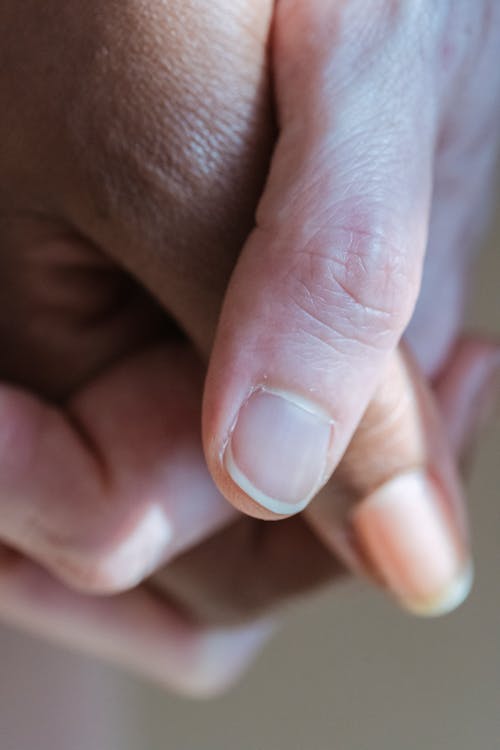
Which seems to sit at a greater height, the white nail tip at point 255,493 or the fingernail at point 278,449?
the fingernail at point 278,449

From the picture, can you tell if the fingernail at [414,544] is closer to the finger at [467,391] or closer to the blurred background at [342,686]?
the finger at [467,391]

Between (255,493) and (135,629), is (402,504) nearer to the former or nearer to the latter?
(255,493)

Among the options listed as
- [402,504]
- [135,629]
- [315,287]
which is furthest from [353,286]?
[135,629]

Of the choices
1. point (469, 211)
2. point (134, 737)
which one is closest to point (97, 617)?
point (469, 211)

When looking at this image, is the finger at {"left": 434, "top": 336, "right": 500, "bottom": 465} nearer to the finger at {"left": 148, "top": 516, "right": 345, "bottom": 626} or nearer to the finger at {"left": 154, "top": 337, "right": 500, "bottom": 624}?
the finger at {"left": 154, "top": 337, "right": 500, "bottom": 624}

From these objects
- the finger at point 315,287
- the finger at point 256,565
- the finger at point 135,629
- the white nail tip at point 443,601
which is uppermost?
the finger at point 315,287

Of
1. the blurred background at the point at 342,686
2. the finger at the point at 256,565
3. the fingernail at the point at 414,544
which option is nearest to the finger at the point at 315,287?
the fingernail at the point at 414,544

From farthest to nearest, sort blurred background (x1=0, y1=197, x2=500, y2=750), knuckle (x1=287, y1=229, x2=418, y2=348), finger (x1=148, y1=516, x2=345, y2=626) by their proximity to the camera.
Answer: blurred background (x1=0, y1=197, x2=500, y2=750) → finger (x1=148, y1=516, x2=345, y2=626) → knuckle (x1=287, y1=229, x2=418, y2=348)

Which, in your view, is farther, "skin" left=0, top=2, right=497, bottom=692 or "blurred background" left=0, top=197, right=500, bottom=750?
"blurred background" left=0, top=197, right=500, bottom=750

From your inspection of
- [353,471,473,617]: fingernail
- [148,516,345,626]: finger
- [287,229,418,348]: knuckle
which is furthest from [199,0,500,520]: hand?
[148,516,345,626]: finger
